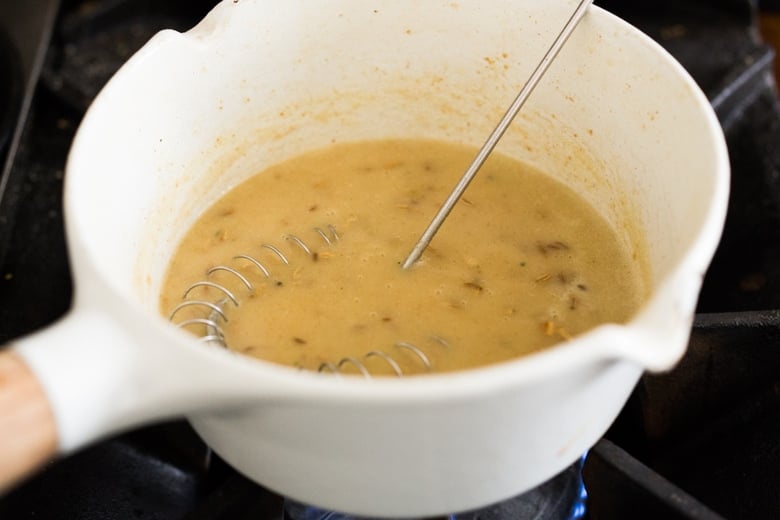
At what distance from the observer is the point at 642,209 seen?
857 millimetres

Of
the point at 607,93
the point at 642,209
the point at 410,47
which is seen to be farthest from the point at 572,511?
the point at 410,47

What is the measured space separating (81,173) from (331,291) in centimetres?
26

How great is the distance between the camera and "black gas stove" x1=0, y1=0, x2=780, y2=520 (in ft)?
2.63

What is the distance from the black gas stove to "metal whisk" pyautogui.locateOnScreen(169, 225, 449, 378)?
0.12 m

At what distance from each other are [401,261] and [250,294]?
155 millimetres

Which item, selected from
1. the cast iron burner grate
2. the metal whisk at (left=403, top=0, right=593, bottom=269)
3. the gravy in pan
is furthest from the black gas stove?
the metal whisk at (left=403, top=0, right=593, bottom=269)

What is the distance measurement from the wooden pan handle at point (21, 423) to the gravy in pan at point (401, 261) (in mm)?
292

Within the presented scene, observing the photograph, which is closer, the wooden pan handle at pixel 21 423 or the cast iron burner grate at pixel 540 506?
the wooden pan handle at pixel 21 423

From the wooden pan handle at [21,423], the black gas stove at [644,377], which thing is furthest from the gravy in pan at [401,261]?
the wooden pan handle at [21,423]

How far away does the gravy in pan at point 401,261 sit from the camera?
2.61 ft

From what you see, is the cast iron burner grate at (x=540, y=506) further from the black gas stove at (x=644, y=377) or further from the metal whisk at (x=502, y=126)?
the metal whisk at (x=502, y=126)

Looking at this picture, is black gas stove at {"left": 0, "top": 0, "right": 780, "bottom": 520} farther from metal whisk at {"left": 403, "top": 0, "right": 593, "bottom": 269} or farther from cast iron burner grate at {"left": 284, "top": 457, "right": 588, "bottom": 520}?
metal whisk at {"left": 403, "top": 0, "right": 593, "bottom": 269}

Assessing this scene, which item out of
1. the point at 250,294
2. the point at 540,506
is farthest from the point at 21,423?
the point at 540,506

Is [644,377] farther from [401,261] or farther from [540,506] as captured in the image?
[401,261]
